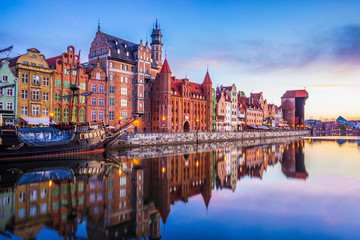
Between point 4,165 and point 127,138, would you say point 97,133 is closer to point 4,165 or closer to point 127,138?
point 127,138

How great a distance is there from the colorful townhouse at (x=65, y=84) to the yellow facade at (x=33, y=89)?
1.43m

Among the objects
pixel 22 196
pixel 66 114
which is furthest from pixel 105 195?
pixel 66 114

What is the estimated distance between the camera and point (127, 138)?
61.5 m

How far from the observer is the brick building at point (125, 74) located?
227 ft

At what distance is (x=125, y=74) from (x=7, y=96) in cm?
2733

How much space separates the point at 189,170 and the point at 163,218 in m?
17.1

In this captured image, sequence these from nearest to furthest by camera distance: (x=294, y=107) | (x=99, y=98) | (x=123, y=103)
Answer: (x=99, y=98) < (x=123, y=103) < (x=294, y=107)

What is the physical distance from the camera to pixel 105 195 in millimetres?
21922

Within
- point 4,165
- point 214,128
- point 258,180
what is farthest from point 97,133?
point 214,128

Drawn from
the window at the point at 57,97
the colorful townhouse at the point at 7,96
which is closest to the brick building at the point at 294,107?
the window at the point at 57,97

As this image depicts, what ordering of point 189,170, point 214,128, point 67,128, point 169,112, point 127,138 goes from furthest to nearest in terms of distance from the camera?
point 214,128 < point 169,112 < point 127,138 < point 67,128 < point 189,170

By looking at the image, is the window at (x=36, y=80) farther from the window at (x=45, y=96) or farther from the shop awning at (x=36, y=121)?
the shop awning at (x=36, y=121)

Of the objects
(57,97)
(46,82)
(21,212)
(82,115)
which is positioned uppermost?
(46,82)

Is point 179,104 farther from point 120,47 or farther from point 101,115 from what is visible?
point 101,115
